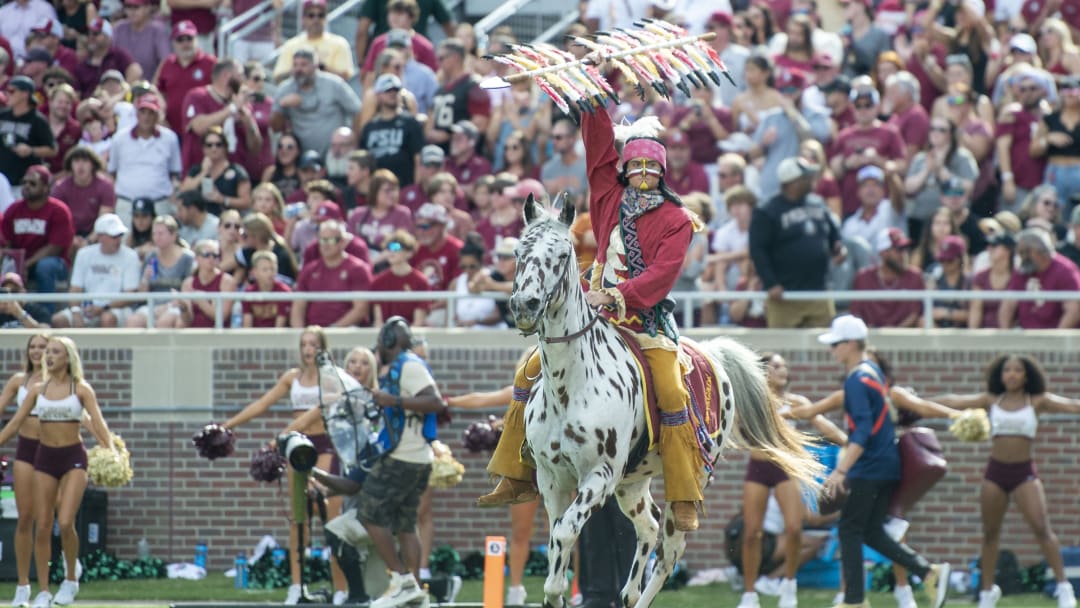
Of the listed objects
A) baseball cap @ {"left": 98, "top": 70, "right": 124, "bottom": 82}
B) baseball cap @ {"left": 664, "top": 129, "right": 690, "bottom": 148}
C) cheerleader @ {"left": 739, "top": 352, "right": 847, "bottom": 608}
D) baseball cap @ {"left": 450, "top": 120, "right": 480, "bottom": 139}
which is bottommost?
cheerleader @ {"left": 739, "top": 352, "right": 847, "bottom": 608}

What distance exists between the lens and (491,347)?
16.1 meters

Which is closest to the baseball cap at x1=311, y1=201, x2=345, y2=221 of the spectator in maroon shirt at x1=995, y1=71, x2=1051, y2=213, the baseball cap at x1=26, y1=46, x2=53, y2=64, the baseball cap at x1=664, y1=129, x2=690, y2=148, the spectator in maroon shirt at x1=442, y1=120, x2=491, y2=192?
the spectator in maroon shirt at x1=442, y1=120, x2=491, y2=192

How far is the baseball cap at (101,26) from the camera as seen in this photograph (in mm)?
20484

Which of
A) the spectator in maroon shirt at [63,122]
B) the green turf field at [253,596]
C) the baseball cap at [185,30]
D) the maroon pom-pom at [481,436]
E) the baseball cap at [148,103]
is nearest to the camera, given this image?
Answer: the green turf field at [253,596]

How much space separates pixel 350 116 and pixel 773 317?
5532 millimetres

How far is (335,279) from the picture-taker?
16.3 metres

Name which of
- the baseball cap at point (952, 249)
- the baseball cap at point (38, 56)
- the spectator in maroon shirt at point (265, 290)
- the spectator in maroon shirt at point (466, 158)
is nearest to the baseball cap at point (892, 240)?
the baseball cap at point (952, 249)

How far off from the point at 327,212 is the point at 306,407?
2.69 m

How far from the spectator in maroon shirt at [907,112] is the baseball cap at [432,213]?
4.76m

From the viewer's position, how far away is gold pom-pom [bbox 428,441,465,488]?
14688mm

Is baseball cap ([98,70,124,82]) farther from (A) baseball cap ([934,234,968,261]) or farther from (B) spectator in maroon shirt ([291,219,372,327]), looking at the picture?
(A) baseball cap ([934,234,968,261])

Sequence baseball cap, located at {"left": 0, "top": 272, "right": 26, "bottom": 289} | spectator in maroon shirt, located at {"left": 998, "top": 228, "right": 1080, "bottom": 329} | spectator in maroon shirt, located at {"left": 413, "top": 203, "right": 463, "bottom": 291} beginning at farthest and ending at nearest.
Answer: spectator in maroon shirt, located at {"left": 413, "top": 203, "right": 463, "bottom": 291} → baseball cap, located at {"left": 0, "top": 272, "right": 26, "bottom": 289} → spectator in maroon shirt, located at {"left": 998, "top": 228, "right": 1080, "bottom": 329}

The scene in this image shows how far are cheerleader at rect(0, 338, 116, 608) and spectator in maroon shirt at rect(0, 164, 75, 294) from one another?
9.30ft

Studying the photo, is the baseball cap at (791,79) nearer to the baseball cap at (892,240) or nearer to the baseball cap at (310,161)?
the baseball cap at (892,240)
